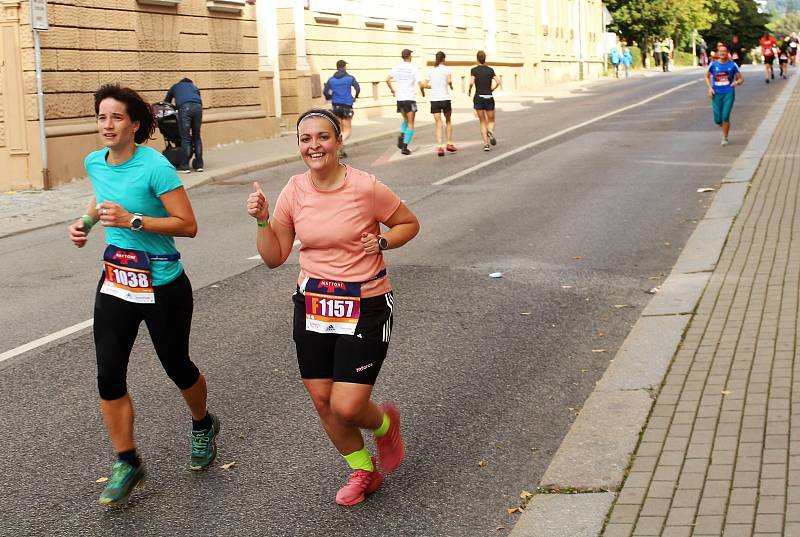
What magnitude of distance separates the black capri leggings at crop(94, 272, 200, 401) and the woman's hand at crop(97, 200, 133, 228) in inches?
13.6

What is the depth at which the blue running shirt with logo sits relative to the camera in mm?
21188

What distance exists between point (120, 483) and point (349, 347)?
1150 mm

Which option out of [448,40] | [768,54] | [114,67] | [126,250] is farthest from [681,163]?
[768,54]

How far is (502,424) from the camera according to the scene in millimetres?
6270

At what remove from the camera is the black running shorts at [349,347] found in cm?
491

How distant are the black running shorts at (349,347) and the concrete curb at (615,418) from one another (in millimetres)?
878

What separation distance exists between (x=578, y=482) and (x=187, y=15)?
2245 cm

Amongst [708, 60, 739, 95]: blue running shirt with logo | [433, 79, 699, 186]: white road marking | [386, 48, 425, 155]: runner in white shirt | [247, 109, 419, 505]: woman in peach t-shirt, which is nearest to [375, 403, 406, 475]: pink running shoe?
[247, 109, 419, 505]: woman in peach t-shirt

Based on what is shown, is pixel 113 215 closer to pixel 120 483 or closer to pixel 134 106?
pixel 134 106

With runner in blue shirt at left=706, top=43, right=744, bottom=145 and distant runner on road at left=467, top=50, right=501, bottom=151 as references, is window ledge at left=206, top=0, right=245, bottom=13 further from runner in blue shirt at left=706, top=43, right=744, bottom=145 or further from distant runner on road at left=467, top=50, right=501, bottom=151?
runner in blue shirt at left=706, top=43, right=744, bottom=145

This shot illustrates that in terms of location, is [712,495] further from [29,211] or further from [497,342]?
[29,211]

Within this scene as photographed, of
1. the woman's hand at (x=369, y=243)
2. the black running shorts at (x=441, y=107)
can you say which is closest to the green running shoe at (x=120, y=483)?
the woman's hand at (x=369, y=243)

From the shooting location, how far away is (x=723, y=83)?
69.6 feet

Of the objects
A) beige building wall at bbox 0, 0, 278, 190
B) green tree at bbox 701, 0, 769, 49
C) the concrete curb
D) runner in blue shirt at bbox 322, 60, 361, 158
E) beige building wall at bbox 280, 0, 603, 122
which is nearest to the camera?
the concrete curb
